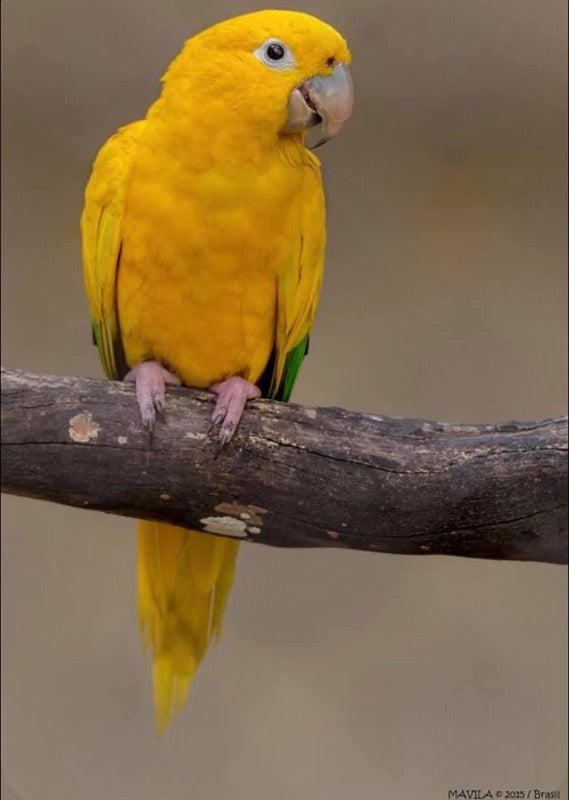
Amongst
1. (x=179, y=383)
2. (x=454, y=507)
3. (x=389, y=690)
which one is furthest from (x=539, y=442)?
(x=389, y=690)

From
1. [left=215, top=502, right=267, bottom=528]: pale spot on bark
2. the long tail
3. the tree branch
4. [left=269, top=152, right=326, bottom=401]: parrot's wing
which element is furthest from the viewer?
the long tail

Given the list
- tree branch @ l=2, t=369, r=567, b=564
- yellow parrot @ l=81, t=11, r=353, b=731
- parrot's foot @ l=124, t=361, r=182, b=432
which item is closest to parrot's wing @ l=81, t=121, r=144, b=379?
yellow parrot @ l=81, t=11, r=353, b=731

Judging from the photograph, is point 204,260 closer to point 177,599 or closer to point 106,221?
point 106,221

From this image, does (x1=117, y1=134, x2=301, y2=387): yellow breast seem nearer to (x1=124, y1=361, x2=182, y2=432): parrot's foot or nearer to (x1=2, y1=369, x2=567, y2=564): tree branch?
(x1=124, y1=361, x2=182, y2=432): parrot's foot

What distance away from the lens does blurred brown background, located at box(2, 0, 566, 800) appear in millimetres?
1597

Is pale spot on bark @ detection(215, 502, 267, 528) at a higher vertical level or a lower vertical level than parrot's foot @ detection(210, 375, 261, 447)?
lower

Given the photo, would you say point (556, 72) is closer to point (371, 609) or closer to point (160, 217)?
point (160, 217)

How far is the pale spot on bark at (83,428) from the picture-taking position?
50.9 inches

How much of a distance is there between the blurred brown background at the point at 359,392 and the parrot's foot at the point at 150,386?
0.45 meters

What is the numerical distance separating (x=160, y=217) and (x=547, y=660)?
134cm

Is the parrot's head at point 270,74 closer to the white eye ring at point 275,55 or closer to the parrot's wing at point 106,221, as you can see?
the white eye ring at point 275,55

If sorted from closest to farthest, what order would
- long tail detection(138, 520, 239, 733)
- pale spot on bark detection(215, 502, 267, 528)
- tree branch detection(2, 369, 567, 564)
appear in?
tree branch detection(2, 369, 567, 564)
pale spot on bark detection(215, 502, 267, 528)
long tail detection(138, 520, 239, 733)

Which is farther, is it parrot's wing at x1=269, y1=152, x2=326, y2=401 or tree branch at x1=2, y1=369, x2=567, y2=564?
parrot's wing at x1=269, y1=152, x2=326, y2=401

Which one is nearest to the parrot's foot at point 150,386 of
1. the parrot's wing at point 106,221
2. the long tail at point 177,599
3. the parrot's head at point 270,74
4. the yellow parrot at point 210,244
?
the yellow parrot at point 210,244
